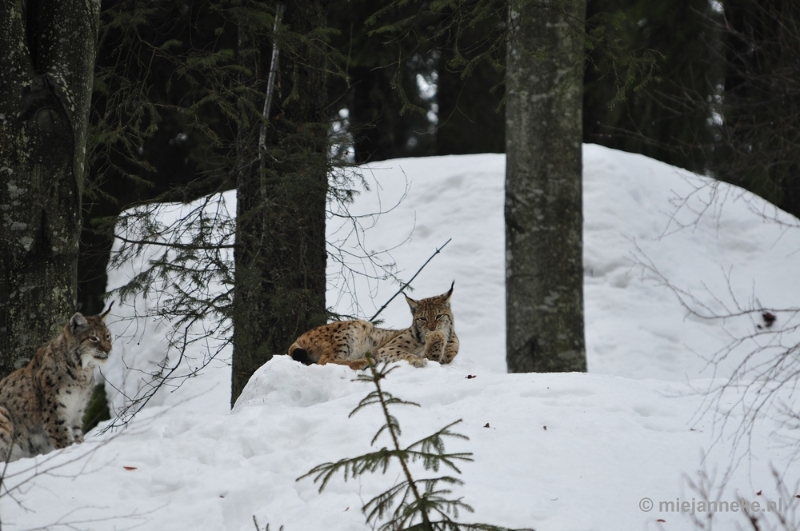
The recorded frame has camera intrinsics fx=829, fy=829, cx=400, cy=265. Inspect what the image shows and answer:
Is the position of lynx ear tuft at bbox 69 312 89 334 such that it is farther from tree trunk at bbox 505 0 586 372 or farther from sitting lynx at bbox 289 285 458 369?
tree trunk at bbox 505 0 586 372

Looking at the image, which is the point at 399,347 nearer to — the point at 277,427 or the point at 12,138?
the point at 277,427

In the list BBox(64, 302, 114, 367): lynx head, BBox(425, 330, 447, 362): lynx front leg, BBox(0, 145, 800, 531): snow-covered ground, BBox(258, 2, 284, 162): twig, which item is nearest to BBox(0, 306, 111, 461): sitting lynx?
BBox(64, 302, 114, 367): lynx head

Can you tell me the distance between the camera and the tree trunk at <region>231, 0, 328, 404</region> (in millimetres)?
7734

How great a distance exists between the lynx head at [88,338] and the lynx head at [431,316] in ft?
9.20

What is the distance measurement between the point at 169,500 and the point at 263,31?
16.8ft

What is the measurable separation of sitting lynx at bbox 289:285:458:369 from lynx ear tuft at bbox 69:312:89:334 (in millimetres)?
1875

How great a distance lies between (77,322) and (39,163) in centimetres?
120

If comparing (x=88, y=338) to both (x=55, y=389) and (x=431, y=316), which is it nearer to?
(x=55, y=389)

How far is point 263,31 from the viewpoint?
8.25 m

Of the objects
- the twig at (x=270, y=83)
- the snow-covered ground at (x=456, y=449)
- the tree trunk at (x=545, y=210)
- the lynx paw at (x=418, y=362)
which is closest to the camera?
the snow-covered ground at (x=456, y=449)

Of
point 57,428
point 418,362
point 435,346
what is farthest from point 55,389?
point 435,346

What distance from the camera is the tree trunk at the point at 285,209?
7.73 meters

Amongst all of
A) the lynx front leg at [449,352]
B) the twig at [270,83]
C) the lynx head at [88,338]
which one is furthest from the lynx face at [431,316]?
the lynx head at [88,338]

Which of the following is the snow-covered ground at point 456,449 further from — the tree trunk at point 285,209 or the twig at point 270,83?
the twig at point 270,83
